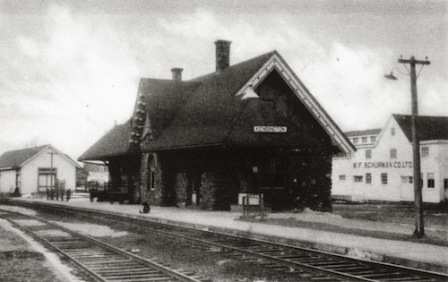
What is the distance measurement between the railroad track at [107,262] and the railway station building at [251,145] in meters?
9.88

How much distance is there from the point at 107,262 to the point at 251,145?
13720mm

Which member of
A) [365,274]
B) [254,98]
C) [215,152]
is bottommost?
[365,274]


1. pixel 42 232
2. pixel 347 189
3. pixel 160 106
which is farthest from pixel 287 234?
pixel 347 189

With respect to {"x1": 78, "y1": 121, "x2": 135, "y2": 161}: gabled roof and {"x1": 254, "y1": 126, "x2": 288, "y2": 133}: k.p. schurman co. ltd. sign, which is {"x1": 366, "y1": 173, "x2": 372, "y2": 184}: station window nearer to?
{"x1": 78, "y1": 121, "x2": 135, "y2": 161}: gabled roof

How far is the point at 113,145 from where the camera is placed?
125ft

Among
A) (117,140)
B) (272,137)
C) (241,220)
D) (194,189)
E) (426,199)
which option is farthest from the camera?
(426,199)

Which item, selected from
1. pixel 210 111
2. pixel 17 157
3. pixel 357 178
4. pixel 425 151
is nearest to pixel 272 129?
pixel 210 111

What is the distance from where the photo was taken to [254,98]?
26.0m

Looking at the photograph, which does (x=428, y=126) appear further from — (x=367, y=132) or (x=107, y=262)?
(x=107, y=262)

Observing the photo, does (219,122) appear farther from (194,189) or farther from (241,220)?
(241,220)

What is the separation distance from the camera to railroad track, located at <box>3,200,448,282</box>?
974cm

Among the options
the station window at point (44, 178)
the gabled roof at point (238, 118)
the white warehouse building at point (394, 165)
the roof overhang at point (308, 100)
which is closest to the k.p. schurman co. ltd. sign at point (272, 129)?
the gabled roof at point (238, 118)

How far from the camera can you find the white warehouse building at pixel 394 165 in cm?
5016

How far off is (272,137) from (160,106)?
9111 millimetres
